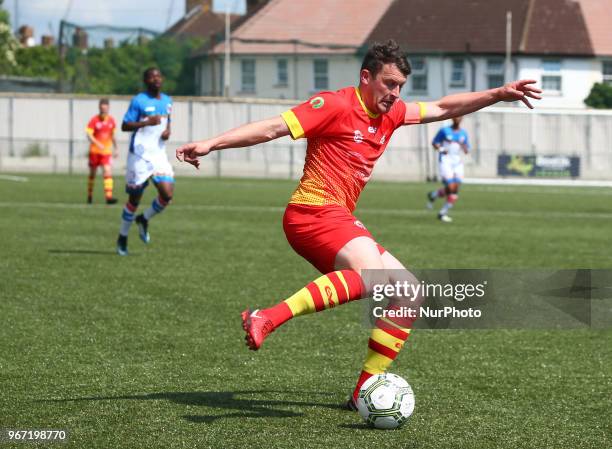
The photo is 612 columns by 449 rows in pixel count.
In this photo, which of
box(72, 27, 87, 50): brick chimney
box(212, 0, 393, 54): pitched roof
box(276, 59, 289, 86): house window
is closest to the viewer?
box(72, 27, 87, 50): brick chimney

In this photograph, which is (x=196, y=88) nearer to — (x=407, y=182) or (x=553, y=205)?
(x=407, y=182)

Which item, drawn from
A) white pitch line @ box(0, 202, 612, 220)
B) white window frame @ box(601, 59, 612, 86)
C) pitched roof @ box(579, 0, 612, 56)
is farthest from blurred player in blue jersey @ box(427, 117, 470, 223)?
white window frame @ box(601, 59, 612, 86)

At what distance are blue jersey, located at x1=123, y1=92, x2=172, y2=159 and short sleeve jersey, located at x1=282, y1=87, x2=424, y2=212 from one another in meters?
7.55

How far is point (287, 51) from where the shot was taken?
6044 centimetres

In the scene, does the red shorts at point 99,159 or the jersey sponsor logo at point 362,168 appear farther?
the red shorts at point 99,159

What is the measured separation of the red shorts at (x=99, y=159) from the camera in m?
24.0

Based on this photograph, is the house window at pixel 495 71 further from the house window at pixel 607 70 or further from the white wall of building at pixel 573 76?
the house window at pixel 607 70

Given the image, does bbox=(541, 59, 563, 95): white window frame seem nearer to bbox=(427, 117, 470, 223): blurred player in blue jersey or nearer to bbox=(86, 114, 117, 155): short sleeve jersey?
bbox=(427, 117, 470, 223): blurred player in blue jersey

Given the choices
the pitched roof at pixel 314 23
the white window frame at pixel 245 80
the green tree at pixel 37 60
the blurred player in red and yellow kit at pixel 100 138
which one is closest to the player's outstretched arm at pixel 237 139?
the blurred player in red and yellow kit at pixel 100 138

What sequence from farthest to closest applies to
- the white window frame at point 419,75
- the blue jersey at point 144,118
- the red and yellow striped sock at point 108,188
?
the white window frame at point 419,75 → the red and yellow striped sock at point 108,188 → the blue jersey at point 144,118

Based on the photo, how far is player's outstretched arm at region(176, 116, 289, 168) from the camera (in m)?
5.49

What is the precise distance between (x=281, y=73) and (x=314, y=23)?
4.94m

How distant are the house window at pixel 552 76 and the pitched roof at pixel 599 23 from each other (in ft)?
7.03

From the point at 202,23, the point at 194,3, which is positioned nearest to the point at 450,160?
the point at 202,23
